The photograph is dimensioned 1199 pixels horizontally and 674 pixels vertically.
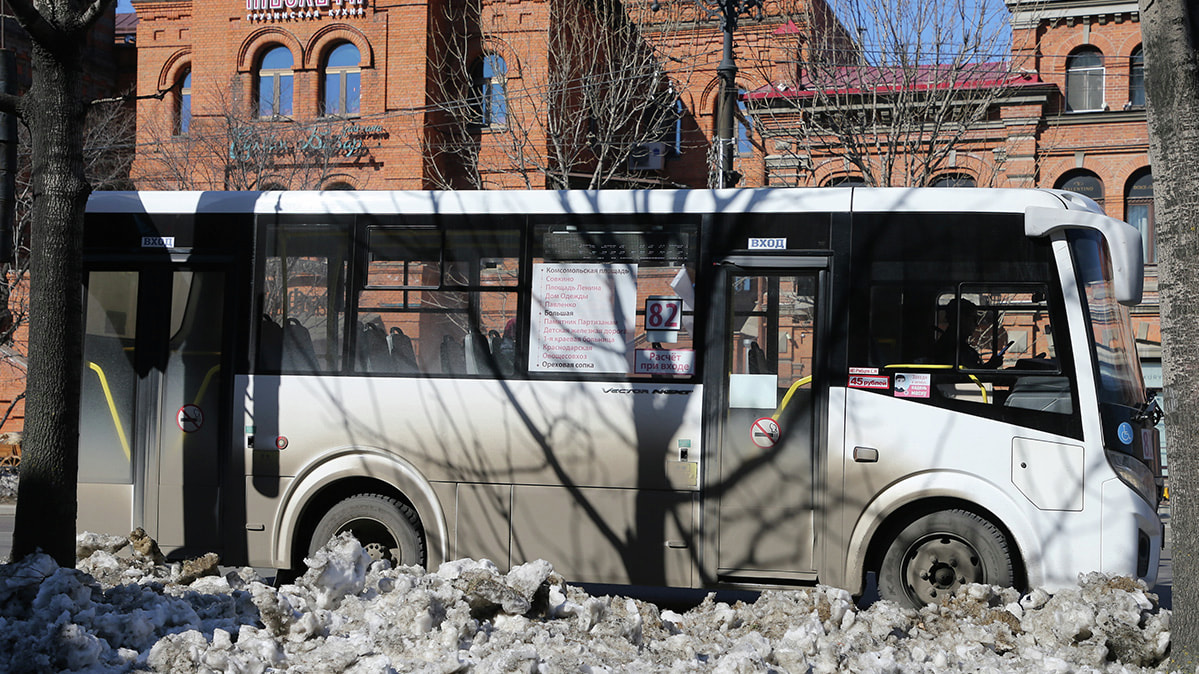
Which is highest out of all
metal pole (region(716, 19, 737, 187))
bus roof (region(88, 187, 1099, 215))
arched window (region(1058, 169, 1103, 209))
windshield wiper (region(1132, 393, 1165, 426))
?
arched window (region(1058, 169, 1103, 209))

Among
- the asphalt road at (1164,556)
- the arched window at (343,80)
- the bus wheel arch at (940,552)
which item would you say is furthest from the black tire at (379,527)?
the arched window at (343,80)

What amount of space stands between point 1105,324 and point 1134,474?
1.06 metres

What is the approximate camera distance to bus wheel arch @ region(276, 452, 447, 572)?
8078mm

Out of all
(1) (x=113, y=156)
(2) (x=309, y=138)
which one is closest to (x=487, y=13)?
(2) (x=309, y=138)

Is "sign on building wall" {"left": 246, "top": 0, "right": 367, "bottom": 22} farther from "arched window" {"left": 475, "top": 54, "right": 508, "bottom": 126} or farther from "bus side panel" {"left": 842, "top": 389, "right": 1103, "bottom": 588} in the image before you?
"bus side panel" {"left": 842, "top": 389, "right": 1103, "bottom": 588}

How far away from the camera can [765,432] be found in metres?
7.64

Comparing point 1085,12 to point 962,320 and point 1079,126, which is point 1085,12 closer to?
point 1079,126

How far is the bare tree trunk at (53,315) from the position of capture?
253 inches

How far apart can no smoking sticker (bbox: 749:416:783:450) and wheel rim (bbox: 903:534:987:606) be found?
125cm

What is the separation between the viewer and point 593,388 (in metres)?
7.87

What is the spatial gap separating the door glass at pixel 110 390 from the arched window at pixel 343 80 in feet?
70.5

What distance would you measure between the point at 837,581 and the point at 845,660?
164 centimetres

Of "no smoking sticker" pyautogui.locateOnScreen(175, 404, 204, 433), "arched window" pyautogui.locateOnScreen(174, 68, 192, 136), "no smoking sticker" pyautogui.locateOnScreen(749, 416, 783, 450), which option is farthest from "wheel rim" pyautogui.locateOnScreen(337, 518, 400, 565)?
"arched window" pyautogui.locateOnScreen(174, 68, 192, 136)

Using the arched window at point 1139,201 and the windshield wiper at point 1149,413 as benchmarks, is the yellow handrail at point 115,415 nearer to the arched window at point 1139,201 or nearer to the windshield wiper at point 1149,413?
the windshield wiper at point 1149,413
